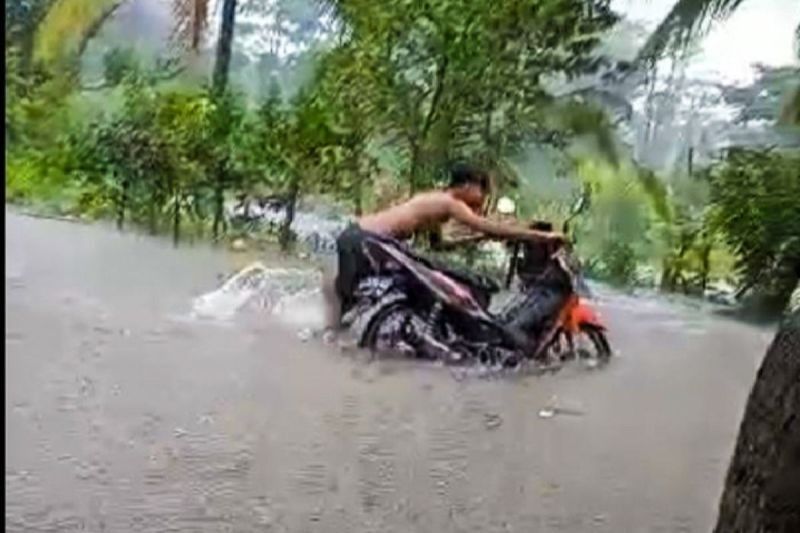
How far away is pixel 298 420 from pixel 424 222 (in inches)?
11.8

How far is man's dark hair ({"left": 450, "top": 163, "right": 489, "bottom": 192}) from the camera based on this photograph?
212 centimetres

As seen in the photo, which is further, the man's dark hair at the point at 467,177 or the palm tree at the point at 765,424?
the man's dark hair at the point at 467,177

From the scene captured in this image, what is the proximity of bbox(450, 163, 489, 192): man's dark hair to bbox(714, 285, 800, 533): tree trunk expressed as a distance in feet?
1.36

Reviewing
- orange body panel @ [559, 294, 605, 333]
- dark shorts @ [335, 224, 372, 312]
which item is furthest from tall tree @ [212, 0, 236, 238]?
orange body panel @ [559, 294, 605, 333]

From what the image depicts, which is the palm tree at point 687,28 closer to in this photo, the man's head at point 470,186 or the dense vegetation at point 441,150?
the dense vegetation at point 441,150

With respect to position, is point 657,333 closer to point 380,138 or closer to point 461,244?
point 461,244

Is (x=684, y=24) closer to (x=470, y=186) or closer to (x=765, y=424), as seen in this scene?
(x=470, y=186)

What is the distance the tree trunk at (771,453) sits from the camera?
6.26 ft

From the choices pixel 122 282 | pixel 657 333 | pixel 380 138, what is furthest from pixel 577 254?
pixel 122 282

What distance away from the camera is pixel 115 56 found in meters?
2.07

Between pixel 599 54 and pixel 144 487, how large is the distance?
79 cm

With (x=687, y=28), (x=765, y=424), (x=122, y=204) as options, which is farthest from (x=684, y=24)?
(x=122, y=204)

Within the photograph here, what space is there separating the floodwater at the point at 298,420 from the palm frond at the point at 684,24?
32cm

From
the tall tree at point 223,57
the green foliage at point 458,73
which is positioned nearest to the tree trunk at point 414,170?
the green foliage at point 458,73
